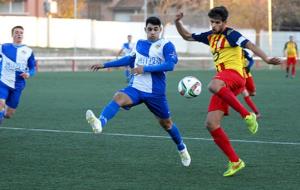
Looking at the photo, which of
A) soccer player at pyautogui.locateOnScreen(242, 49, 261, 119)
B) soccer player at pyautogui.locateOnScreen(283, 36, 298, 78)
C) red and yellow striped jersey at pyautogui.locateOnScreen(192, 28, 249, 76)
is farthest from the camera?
soccer player at pyautogui.locateOnScreen(283, 36, 298, 78)

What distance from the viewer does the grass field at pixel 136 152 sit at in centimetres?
869

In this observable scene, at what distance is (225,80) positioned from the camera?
30.5ft

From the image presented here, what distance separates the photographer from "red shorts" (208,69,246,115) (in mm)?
9297

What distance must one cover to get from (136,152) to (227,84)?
2.51 metres

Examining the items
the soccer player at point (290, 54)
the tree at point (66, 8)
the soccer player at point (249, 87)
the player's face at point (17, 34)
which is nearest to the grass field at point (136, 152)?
the soccer player at point (249, 87)

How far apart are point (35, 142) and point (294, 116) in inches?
274

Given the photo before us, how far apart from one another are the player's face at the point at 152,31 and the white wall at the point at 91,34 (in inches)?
1569

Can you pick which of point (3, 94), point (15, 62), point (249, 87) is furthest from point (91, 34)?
point (3, 94)

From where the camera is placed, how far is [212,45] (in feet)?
31.1

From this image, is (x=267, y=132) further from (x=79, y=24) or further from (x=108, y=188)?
(x=79, y=24)

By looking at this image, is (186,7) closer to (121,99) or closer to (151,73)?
(151,73)

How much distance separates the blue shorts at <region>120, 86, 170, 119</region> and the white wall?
3990 cm

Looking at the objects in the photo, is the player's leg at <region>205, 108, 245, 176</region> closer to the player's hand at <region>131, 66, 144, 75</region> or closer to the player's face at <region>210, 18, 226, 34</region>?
the player's face at <region>210, 18, 226, 34</region>

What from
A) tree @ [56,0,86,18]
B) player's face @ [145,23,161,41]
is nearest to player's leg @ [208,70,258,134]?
player's face @ [145,23,161,41]
